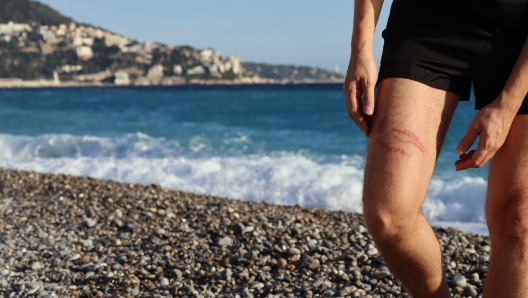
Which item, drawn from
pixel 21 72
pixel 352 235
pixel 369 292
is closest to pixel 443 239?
pixel 352 235

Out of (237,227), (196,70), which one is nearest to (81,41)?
(196,70)

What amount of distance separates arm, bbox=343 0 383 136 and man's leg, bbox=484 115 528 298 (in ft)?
1.49

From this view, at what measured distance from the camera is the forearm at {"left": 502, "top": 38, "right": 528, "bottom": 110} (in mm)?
1735

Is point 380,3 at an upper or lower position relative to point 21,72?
upper

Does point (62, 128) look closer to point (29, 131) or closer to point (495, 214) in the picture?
point (29, 131)

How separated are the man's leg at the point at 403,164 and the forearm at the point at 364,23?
0.19m

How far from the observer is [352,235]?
13.6ft

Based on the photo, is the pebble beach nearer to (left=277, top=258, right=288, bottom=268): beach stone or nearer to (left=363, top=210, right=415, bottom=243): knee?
(left=277, top=258, right=288, bottom=268): beach stone

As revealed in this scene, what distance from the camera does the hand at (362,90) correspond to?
1.89m

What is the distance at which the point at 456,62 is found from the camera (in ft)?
5.93

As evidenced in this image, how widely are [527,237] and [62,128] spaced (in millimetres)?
23908

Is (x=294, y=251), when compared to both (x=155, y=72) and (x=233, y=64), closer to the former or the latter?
(x=155, y=72)

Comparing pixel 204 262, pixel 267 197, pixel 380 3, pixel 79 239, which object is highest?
pixel 380 3

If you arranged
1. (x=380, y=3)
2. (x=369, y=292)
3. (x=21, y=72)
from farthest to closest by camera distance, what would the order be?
(x=21, y=72), (x=369, y=292), (x=380, y=3)
